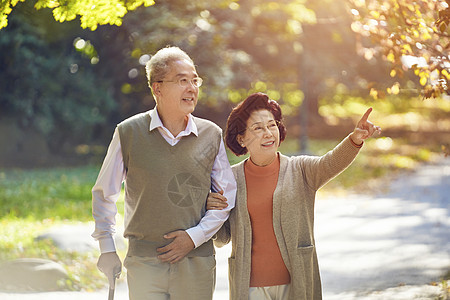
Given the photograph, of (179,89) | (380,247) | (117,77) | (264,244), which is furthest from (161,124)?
(117,77)

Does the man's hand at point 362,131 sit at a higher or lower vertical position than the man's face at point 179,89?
lower

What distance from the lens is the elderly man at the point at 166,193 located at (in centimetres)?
358

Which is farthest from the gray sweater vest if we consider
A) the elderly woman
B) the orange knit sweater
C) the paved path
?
the paved path

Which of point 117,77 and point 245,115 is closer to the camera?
point 245,115

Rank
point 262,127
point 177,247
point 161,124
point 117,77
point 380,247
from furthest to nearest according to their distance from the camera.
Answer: point 117,77 → point 380,247 → point 262,127 → point 161,124 → point 177,247

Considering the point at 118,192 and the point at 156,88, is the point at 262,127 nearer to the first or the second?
the point at 156,88

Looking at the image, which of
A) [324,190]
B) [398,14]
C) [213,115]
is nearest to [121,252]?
[398,14]

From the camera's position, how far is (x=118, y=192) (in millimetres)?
3662

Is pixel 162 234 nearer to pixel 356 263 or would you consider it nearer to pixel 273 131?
pixel 273 131

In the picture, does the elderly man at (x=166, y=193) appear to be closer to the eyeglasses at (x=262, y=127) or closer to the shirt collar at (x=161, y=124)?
the shirt collar at (x=161, y=124)

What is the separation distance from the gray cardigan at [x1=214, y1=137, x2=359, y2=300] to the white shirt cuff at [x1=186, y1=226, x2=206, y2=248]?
0.23 m

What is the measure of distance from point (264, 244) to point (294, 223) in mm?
195

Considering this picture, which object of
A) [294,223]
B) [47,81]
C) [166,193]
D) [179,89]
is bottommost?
[294,223]

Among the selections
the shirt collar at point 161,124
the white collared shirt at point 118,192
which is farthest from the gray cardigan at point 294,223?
the shirt collar at point 161,124
